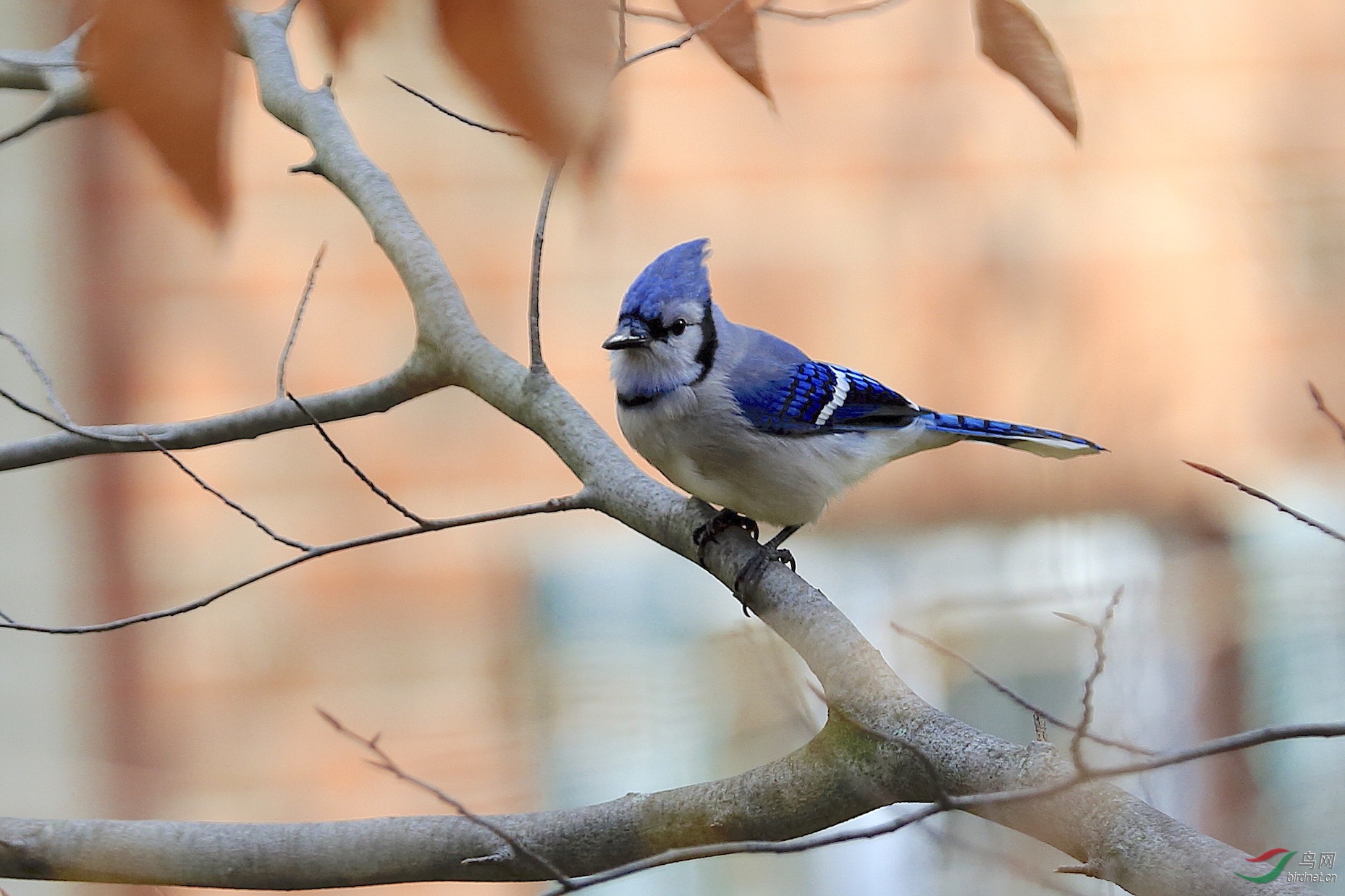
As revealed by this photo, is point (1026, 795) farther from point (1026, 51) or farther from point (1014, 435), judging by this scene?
point (1014, 435)

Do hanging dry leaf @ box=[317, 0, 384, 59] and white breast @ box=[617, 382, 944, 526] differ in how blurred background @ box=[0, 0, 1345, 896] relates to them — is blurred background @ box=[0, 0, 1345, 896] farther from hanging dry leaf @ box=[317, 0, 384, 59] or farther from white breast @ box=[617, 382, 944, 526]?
hanging dry leaf @ box=[317, 0, 384, 59]

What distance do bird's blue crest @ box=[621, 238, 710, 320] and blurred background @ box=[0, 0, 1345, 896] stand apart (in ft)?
2.80

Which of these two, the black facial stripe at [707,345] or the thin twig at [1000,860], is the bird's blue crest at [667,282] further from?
the thin twig at [1000,860]

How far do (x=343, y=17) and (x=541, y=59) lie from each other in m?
0.12

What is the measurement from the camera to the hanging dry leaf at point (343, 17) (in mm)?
530

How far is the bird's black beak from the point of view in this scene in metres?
1.47

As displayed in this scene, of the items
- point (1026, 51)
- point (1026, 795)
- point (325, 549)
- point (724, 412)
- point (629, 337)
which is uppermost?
point (1026, 51)

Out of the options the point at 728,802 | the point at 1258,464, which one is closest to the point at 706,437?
the point at 728,802

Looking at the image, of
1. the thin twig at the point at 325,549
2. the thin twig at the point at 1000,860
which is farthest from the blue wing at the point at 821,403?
the thin twig at the point at 1000,860

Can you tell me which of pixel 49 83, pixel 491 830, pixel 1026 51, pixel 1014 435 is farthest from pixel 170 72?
pixel 1014 435

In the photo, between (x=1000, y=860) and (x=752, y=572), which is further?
(x=752, y=572)

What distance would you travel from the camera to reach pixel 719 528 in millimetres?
1406

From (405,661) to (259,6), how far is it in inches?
59.2

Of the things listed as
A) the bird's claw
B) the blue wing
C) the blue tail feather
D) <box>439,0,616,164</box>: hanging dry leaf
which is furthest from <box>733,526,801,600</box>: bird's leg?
<box>439,0,616,164</box>: hanging dry leaf
